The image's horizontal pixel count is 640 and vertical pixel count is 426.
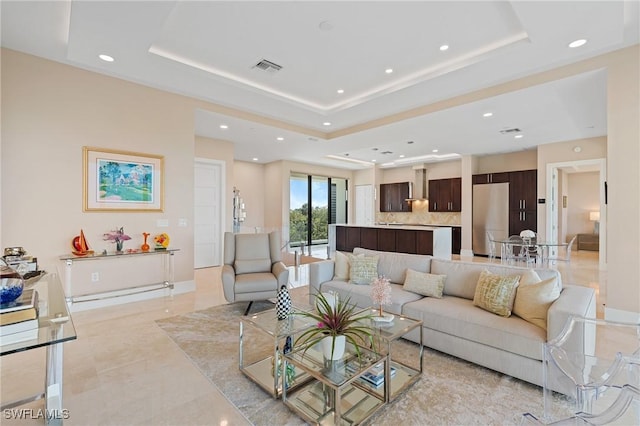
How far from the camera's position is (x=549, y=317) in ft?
6.83

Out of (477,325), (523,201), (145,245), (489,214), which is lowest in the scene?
(477,325)

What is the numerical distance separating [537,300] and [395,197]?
820cm

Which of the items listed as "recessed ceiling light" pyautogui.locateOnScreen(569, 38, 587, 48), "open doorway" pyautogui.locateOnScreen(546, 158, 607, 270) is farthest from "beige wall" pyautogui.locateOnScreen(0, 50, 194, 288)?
"open doorway" pyautogui.locateOnScreen(546, 158, 607, 270)

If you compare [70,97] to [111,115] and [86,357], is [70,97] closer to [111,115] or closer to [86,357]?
[111,115]

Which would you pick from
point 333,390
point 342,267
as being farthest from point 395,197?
point 333,390

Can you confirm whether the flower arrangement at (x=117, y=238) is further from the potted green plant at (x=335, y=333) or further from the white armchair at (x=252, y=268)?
the potted green plant at (x=335, y=333)

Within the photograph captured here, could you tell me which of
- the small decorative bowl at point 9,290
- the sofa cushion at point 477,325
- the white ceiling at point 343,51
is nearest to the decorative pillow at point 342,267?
the sofa cushion at point 477,325

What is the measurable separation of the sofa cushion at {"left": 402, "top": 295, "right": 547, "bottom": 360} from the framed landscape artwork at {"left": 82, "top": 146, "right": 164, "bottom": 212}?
12.6 feet

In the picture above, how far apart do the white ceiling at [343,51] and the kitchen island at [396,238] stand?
2494mm

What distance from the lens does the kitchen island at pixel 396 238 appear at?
6.94 meters

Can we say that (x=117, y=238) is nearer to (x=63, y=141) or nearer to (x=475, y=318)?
(x=63, y=141)

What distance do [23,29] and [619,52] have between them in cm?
639

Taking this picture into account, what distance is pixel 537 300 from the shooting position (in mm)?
2312

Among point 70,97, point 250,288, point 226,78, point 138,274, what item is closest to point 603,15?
point 226,78
